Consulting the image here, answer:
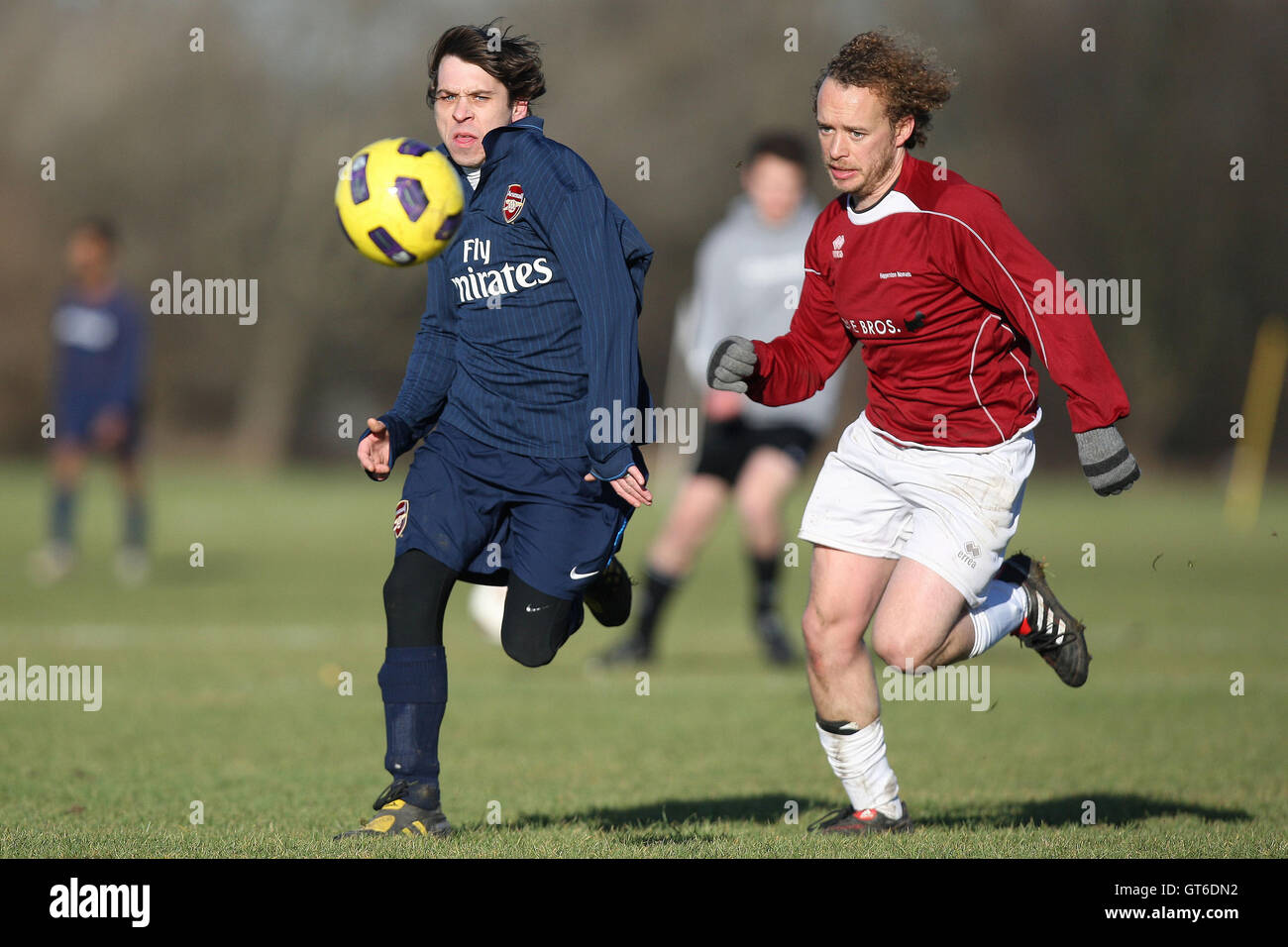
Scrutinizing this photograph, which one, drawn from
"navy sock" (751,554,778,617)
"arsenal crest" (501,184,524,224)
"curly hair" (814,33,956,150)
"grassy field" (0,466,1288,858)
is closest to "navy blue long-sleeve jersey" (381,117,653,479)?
"arsenal crest" (501,184,524,224)

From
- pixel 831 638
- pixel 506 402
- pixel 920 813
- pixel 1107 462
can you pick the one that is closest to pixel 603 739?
pixel 920 813

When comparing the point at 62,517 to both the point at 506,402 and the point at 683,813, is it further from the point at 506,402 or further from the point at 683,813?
the point at 506,402

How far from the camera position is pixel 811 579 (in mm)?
4828

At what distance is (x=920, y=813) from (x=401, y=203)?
2632mm

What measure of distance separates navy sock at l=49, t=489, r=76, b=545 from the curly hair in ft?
35.6

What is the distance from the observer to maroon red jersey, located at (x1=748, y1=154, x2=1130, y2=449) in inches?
169

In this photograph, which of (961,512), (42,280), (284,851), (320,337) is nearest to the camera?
(284,851)

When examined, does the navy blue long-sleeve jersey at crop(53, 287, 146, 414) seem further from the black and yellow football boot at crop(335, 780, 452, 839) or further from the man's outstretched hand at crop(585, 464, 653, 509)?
the man's outstretched hand at crop(585, 464, 653, 509)

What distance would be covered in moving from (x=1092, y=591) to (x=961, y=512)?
31.9ft

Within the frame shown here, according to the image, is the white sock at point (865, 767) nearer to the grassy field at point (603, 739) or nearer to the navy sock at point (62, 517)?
the grassy field at point (603, 739)

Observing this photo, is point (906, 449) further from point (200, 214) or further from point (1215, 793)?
point (200, 214)

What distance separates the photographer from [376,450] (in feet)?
15.4

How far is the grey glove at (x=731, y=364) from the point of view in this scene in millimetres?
4648

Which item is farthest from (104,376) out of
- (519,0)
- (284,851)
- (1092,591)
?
(519,0)
